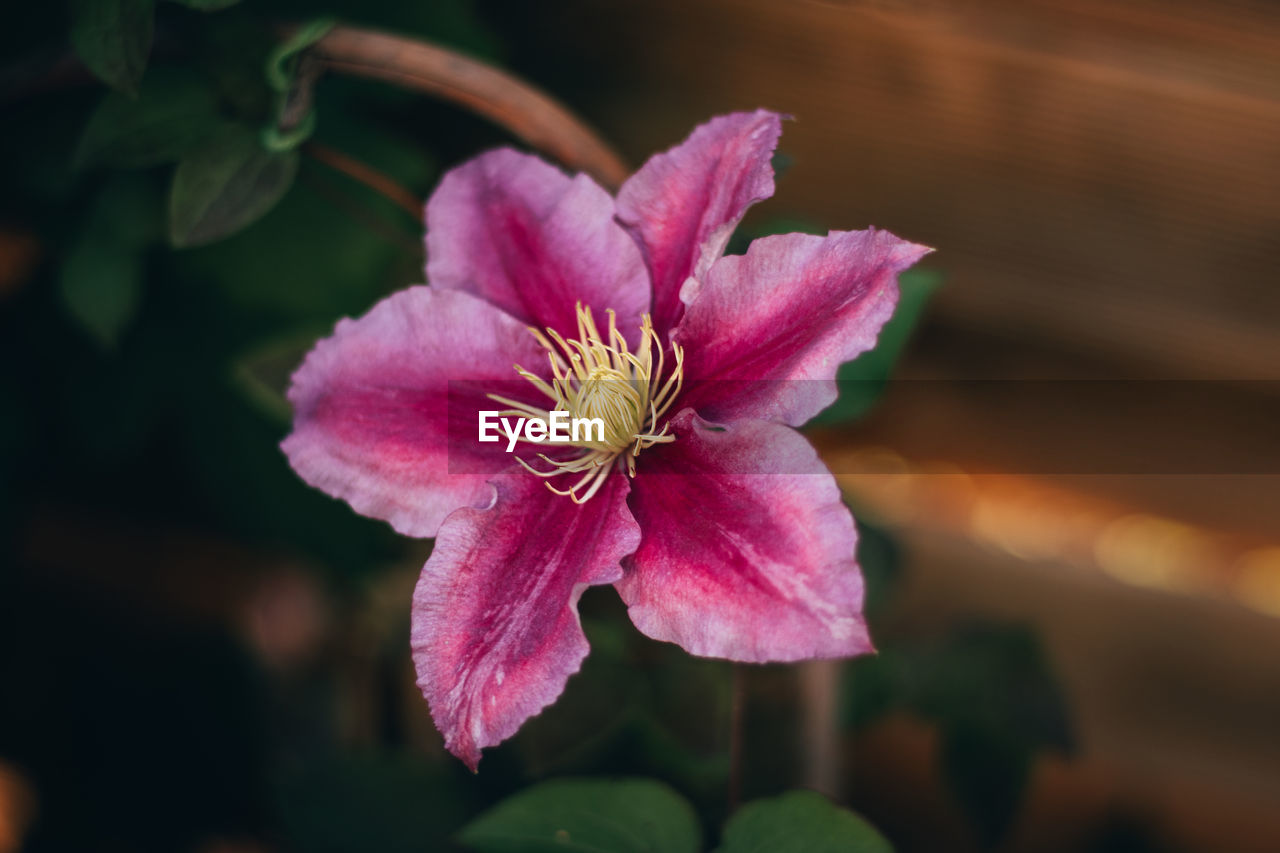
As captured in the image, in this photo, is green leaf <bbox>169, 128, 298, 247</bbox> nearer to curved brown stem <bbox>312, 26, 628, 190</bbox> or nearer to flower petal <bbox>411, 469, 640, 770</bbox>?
curved brown stem <bbox>312, 26, 628, 190</bbox>

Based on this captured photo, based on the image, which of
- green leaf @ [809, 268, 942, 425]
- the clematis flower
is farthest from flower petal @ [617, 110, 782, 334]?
green leaf @ [809, 268, 942, 425]

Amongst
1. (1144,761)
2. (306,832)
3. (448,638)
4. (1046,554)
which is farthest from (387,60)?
(1144,761)

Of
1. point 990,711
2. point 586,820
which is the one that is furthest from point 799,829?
point 990,711

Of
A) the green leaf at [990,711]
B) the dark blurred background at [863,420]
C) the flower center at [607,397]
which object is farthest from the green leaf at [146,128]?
the green leaf at [990,711]

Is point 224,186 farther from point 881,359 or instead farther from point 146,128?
point 881,359

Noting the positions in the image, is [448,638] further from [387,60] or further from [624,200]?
[387,60]
